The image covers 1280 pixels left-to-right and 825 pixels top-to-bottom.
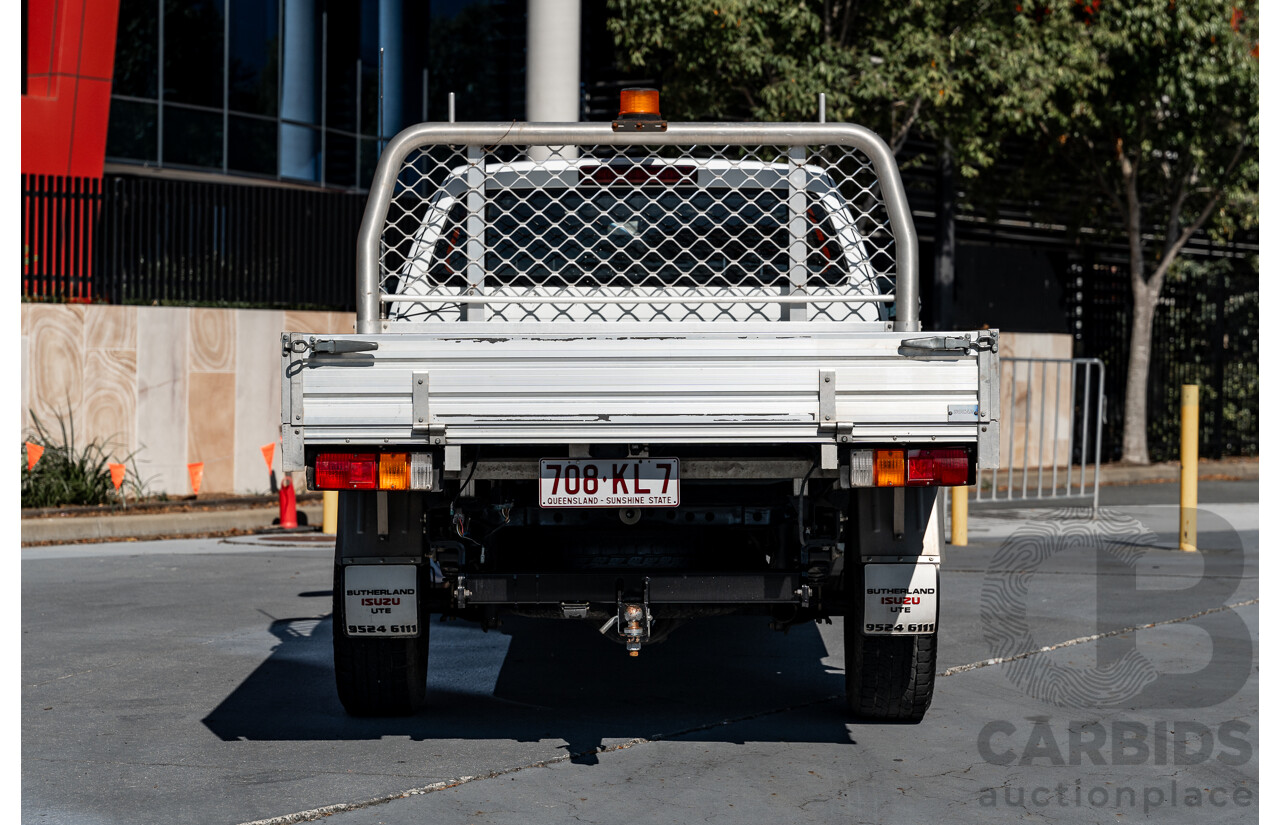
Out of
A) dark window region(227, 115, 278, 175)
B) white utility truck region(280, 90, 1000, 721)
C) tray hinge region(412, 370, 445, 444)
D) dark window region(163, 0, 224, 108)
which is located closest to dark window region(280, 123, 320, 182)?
dark window region(227, 115, 278, 175)

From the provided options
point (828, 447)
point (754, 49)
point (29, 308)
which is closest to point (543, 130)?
point (828, 447)

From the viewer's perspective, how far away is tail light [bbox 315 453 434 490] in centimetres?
488

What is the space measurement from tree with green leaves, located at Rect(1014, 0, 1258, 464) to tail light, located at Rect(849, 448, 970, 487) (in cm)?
1102

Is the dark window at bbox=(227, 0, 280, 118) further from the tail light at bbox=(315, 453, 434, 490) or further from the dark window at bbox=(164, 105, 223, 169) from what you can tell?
the tail light at bbox=(315, 453, 434, 490)

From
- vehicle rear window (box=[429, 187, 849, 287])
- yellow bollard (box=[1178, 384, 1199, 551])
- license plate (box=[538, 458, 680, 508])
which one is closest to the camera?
license plate (box=[538, 458, 680, 508])

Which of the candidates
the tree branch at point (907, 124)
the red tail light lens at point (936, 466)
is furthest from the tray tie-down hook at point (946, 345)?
the tree branch at point (907, 124)

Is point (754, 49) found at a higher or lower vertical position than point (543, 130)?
higher

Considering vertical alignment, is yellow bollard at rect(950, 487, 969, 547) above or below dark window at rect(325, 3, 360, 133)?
below

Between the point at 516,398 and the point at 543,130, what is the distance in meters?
1.32

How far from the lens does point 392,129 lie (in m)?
23.8

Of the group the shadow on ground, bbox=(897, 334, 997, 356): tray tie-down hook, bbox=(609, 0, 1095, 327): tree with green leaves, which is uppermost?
bbox=(609, 0, 1095, 327): tree with green leaves

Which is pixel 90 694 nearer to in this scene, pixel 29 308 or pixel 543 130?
pixel 543 130
